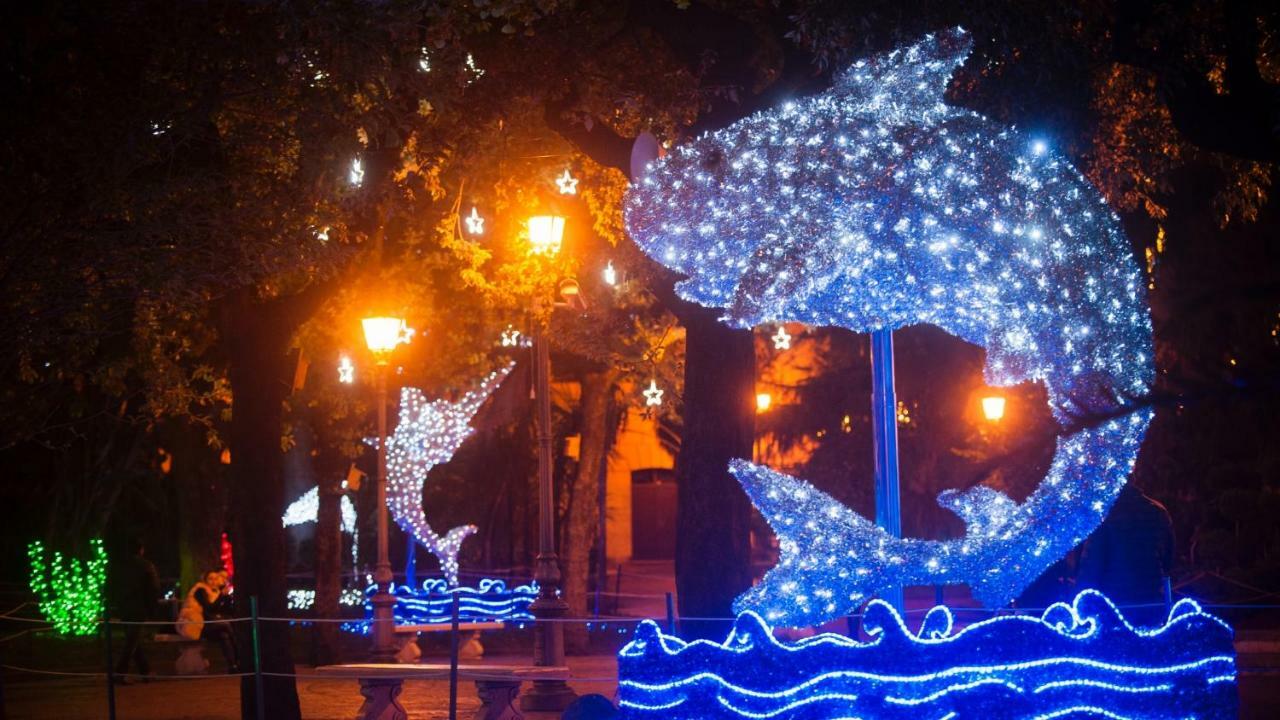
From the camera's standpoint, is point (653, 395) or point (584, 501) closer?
point (653, 395)

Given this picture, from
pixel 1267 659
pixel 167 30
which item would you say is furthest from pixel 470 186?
pixel 1267 659

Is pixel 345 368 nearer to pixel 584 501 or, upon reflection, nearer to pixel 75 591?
pixel 584 501

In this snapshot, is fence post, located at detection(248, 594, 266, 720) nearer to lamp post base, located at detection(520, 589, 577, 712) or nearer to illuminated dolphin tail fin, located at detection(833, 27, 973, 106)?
lamp post base, located at detection(520, 589, 577, 712)

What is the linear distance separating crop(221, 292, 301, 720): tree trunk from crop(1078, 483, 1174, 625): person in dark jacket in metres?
7.63

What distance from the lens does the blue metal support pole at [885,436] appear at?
1062cm

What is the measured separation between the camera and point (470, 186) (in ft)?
50.9

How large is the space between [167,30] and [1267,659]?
610 inches

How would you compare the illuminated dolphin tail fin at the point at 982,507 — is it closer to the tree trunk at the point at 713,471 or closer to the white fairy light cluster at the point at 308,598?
the tree trunk at the point at 713,471

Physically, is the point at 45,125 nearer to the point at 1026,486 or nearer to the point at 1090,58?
the point at 1090,58

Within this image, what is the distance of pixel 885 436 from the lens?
10766 millimetres

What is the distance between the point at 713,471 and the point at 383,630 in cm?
943

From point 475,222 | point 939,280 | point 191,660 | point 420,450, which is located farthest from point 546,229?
point 191,660

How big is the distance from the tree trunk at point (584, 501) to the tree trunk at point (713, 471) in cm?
1098

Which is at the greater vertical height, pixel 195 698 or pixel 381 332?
pixel 381 332
